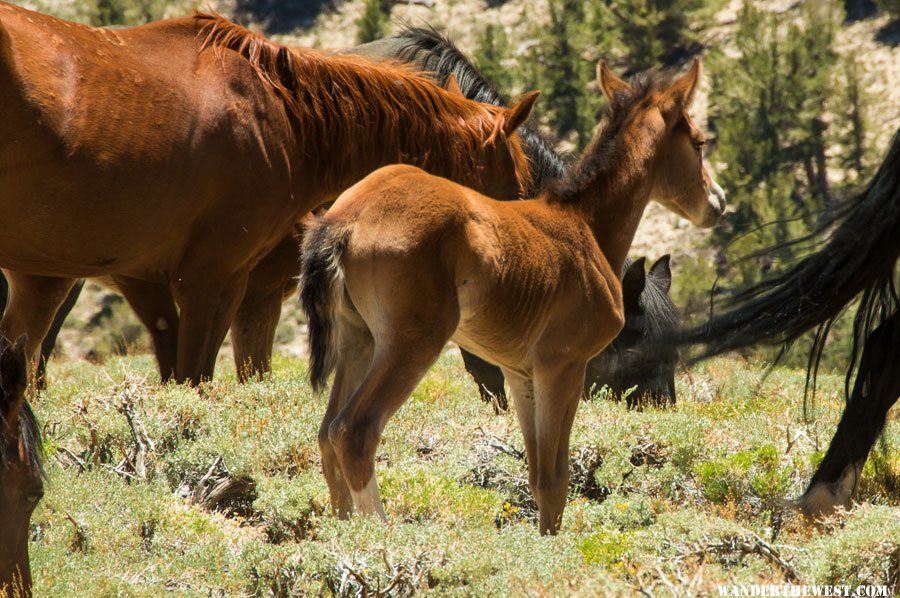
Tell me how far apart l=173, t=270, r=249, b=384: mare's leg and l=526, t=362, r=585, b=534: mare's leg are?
7.24ft

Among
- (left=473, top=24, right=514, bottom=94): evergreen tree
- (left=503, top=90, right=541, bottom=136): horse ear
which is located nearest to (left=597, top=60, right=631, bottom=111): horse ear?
(left=503, top=90, right=541, bottom=136): horse ear

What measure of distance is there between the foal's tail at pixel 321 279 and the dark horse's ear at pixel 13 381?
127cm

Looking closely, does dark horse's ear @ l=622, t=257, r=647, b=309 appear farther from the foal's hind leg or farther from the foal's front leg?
A: the foal's hind leg

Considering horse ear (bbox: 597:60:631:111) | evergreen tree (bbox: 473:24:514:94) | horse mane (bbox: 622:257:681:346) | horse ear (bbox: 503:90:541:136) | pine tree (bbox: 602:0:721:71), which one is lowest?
horse mane (bbox: 622:257:681:346)

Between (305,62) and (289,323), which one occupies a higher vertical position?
(305,62)

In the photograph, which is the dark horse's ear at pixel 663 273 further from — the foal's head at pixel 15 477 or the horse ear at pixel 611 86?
the foal's head at pixel 15 477

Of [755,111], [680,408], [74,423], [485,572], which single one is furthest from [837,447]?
[755,111]

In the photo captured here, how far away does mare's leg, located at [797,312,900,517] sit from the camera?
16.4ft

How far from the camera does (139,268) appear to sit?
6.28 meters

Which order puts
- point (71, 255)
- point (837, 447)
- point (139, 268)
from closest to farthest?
1. point (837, 447)
2. point (71, 255)
3. point (139, 268)

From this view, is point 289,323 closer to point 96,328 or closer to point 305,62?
point 96,328

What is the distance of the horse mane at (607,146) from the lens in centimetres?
557

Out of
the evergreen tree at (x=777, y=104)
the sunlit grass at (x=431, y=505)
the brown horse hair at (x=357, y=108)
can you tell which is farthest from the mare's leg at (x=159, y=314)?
the evergreen tree at (x=777, y=104)

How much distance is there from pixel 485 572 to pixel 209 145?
3.18 m
